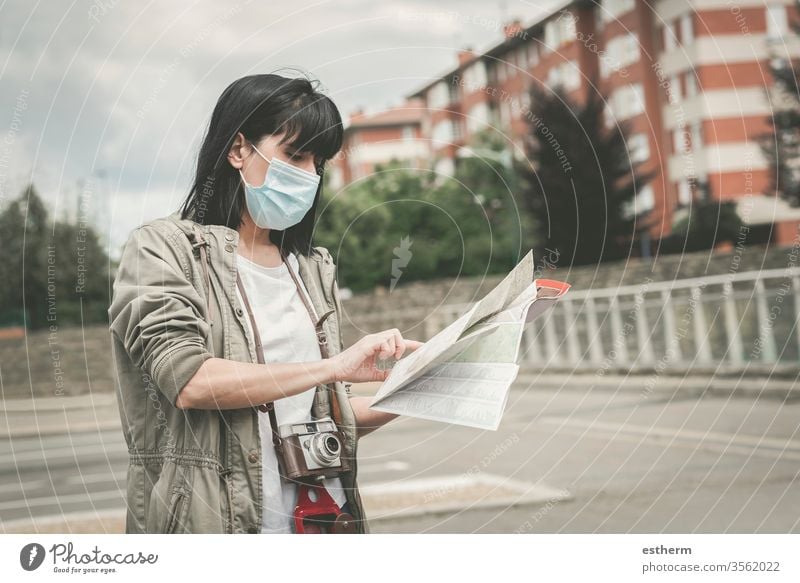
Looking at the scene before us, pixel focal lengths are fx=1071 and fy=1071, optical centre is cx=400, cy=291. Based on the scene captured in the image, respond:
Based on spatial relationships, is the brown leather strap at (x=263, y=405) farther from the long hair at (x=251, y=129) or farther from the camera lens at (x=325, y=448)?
the long hair at (x=251, y=129)

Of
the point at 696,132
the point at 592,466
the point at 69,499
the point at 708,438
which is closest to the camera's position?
the point at 592,466

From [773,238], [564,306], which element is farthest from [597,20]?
[773,238]

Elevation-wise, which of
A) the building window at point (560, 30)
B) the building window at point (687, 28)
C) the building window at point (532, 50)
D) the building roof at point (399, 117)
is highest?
the building window at point (687, 28)

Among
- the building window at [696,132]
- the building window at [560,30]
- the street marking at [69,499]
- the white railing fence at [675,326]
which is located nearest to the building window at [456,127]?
the building window at [560,30]

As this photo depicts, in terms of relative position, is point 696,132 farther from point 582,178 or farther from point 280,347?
point 280,347

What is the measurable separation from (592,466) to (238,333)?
21.2 feet

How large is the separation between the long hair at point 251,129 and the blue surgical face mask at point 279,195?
0.04m

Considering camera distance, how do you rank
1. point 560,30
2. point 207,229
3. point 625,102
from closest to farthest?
point 207,229, point 560,30, point 625,102

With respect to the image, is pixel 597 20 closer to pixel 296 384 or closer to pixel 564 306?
pixel 296 384

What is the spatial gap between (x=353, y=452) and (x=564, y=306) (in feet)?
49.7

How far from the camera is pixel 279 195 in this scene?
220 centimetres

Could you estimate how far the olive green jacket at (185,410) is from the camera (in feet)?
6.38

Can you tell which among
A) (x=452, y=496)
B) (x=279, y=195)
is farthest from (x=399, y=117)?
(x=452, y=496)

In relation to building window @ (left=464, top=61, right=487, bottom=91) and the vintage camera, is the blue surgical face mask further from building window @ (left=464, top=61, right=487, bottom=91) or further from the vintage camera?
building window @ (left=464, top=61, right=487, bottom=91)
